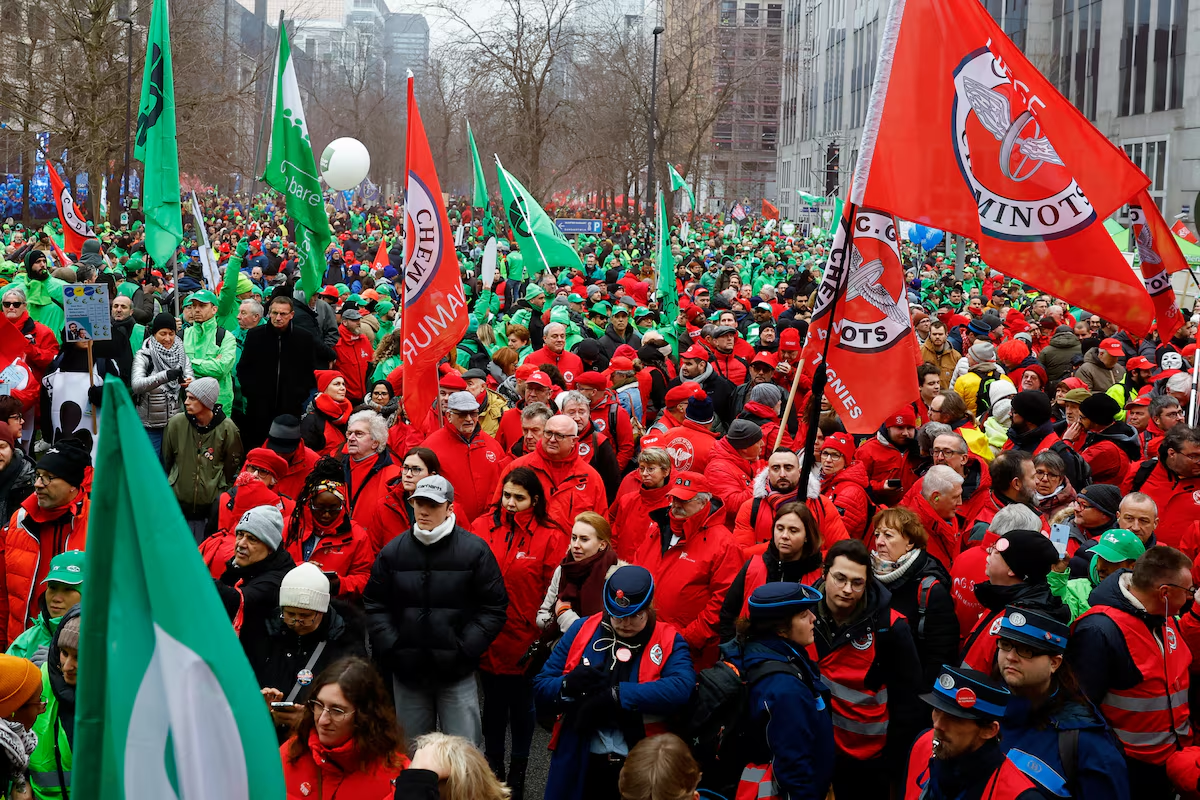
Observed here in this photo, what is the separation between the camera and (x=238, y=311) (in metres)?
10.9

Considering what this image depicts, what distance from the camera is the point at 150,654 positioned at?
2414 mm

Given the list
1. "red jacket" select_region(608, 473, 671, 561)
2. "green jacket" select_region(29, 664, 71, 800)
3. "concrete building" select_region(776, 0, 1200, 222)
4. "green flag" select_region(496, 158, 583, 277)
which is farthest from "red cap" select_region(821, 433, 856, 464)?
"concrete building" select_region(776, 0, 1200, 222)

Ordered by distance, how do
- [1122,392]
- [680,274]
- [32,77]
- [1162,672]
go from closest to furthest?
[1162,672] → [1122,392] → [680,274] → [32,77]

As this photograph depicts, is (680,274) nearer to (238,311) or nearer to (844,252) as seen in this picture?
(238,311)

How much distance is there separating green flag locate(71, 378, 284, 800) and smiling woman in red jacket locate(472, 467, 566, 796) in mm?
3629

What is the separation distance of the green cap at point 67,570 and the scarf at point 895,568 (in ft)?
10.8

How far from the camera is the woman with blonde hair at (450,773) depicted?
347 centimetres

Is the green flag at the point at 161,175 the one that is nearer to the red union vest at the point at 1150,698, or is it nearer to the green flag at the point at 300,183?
the green flag at the point at 300,183

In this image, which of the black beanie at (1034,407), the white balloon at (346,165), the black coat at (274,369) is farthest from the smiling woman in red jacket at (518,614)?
the white balloon at (346,165)

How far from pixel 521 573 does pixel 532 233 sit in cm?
950

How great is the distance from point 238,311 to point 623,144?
3877cm

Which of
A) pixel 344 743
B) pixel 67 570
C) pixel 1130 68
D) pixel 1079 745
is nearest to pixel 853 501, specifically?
pixel 1079 745

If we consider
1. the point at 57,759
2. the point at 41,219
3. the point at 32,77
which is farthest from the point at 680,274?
the point at 41,219

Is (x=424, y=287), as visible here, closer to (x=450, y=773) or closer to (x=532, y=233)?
(x=450, y=773)
